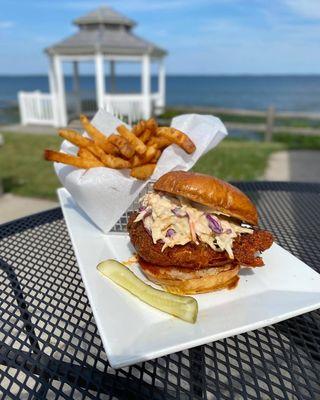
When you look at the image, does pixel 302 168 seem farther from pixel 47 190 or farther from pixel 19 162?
pixel 19 162

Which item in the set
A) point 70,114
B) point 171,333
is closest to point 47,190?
point 171,333

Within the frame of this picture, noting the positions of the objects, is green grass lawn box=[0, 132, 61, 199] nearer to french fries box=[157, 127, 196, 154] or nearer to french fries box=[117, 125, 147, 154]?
french fries box=[117, 125, 147, 154]

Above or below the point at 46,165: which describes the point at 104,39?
above

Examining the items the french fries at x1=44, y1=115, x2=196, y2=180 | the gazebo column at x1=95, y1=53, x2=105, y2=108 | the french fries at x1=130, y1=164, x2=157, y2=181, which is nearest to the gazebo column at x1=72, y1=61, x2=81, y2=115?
the gazebo column at x1=95, y1=53, x2=105, y2=108

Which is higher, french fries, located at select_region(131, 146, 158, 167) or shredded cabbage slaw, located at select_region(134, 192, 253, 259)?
french fries, located at select_region(131, 146, 158, 167)

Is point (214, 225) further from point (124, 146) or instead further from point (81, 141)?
point (81, 141)

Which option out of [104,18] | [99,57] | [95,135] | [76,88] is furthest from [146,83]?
[95,135]
